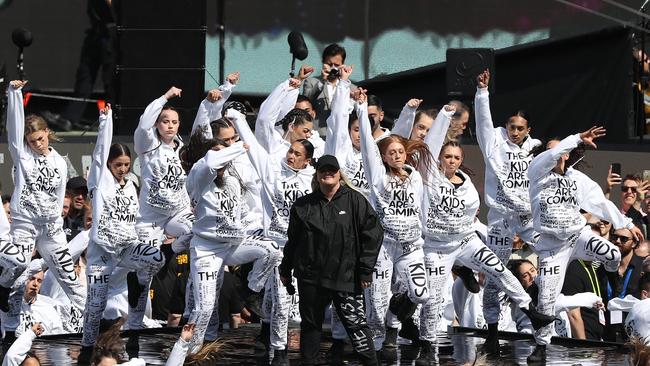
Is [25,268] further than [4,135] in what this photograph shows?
No

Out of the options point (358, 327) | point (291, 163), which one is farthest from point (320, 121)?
point (358, 327)

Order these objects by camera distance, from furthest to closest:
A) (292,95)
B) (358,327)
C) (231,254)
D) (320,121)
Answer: (320,121) → (292,95) → (231,254) → (358,327)

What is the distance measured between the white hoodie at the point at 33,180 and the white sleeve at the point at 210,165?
45.3 inches

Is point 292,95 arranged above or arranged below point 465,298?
above

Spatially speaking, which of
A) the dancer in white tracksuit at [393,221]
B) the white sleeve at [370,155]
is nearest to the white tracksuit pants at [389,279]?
the dancer in white tracksuit at [393,221]

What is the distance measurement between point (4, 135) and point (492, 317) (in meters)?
5.94

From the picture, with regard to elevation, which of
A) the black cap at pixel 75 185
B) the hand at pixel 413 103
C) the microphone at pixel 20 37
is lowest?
the black cap at pixel 75 185

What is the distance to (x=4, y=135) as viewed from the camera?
17.1m

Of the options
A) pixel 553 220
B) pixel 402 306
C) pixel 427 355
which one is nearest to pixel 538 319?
pixel 553 220

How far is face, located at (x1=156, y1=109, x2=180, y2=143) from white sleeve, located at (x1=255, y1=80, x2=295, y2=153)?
0.71 meters

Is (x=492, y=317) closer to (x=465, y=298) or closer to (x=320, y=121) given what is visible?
(x=465, y=298)

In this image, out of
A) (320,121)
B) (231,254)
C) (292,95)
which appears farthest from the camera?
(320,121)

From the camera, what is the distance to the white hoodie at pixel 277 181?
13.1m

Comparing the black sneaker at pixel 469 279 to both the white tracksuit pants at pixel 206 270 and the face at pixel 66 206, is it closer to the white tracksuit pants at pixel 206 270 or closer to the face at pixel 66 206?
the white tracksuit pants at pixel 206 270
